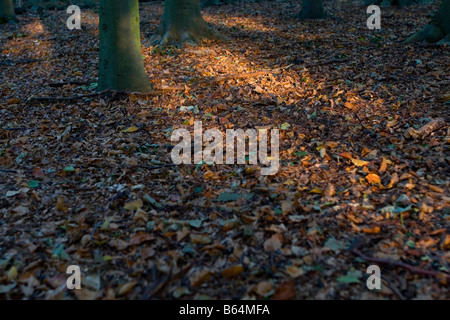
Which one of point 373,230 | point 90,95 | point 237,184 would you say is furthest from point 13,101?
point 373,230

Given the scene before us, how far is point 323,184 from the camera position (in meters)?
3.95

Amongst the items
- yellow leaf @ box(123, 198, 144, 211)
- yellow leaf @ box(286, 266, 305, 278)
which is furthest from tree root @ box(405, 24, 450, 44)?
yellow leaf @ box(123, 198, 144, 211)

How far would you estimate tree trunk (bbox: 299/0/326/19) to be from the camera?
11837mm

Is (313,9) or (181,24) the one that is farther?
(313,9)

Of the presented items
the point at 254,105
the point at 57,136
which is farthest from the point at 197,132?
the point at 57,136

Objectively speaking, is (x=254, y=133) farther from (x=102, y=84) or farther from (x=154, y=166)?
(x=102, y=84)

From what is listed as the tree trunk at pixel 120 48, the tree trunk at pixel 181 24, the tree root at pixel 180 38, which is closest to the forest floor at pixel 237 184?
the tree trunk at pixel 120 48

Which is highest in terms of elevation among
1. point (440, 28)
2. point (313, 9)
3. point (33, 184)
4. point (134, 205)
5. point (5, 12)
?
point (5, 12)

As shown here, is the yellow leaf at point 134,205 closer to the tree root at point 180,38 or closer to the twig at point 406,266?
the twig at point 406,266

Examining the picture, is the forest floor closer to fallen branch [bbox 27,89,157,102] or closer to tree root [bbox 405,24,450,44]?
fallen branch [bbox 27,89,157,102]

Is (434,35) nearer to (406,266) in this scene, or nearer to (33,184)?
(406,266)

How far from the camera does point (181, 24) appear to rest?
357 inches

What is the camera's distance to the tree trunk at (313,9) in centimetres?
1184

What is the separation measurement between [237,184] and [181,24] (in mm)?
6112
